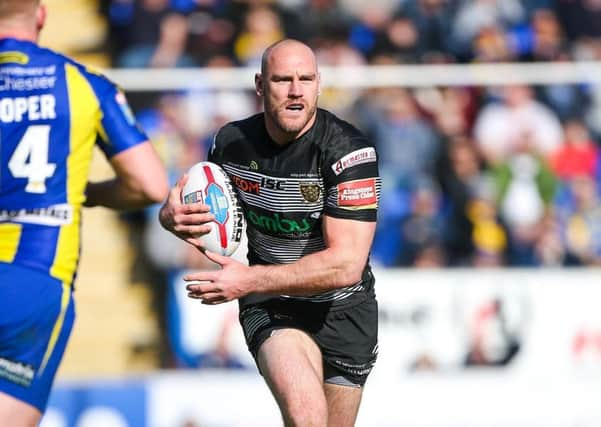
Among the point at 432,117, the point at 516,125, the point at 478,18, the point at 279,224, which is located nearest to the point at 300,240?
the point at 279,224

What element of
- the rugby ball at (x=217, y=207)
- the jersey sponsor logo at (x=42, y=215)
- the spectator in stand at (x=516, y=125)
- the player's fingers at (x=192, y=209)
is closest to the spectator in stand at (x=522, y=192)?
the spectator in stand at (x=516, y=125)

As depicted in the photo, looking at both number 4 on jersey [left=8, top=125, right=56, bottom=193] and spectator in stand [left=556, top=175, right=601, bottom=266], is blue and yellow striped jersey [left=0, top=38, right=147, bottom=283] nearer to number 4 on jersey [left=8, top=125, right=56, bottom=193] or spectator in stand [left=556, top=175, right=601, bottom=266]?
number 4 on jersey [left=8, top=125, right=56, bottom=193]

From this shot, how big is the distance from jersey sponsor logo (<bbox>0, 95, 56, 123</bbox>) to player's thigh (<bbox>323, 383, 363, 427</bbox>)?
224 centimetres

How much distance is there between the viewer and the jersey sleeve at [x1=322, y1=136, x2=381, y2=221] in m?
5.40

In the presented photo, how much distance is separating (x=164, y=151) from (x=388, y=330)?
2679 millimetres

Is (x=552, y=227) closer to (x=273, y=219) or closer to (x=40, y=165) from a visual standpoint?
(x=273, y=219)

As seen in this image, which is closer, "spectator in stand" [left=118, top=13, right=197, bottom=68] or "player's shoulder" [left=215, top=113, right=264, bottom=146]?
"player's shoulder" [left=215, top=113, right=264, bottom=146]

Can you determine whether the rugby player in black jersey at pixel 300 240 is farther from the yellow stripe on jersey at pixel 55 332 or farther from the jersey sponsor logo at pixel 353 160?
the yellow stripe on jersey at pixel 55 332

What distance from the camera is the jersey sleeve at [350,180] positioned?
17.7 feet

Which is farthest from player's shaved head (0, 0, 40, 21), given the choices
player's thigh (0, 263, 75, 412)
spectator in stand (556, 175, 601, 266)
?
spectator in stand (556, 175, 601, 266)

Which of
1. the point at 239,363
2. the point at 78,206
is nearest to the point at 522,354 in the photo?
the point at 239,363

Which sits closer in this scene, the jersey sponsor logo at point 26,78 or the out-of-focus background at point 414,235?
the jersey sponsor logo at point 26,78

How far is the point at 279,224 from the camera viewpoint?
5648 mm

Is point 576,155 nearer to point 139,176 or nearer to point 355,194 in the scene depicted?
point 355,194
